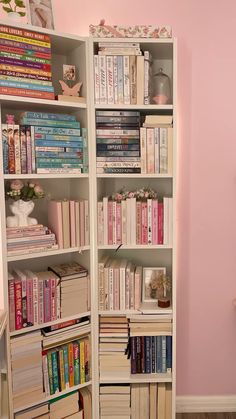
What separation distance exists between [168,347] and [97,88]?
142 centimetres

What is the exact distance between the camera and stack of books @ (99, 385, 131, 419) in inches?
76.9

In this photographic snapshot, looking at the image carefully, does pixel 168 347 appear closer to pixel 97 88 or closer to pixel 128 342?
pixel 128 342

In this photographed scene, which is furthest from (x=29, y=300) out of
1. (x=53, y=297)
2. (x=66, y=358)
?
(x=66, y=358)

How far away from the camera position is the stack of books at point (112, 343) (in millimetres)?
1929

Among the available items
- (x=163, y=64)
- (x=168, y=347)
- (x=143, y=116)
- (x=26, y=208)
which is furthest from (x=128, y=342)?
(x=163, y=64)

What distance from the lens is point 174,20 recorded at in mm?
2059

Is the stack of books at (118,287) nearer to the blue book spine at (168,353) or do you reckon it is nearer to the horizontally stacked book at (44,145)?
the blue book spine at (168,353)

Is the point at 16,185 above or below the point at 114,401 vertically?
above

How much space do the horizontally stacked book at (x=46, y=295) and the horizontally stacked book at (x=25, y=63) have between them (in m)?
0.89

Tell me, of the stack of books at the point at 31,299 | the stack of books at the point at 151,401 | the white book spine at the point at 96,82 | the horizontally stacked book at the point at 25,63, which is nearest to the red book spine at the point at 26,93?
the horizontally stacked book at the point at 25,63

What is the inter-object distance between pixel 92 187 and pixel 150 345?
919mm

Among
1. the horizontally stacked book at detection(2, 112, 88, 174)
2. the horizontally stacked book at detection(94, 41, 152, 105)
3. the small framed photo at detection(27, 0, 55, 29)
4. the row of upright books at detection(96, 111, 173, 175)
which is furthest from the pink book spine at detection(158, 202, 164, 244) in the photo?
the small framed photo at detection(27, 0, 55, 29)

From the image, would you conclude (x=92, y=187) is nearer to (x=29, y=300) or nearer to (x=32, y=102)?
(x=32, y=102)

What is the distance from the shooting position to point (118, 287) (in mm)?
1920
